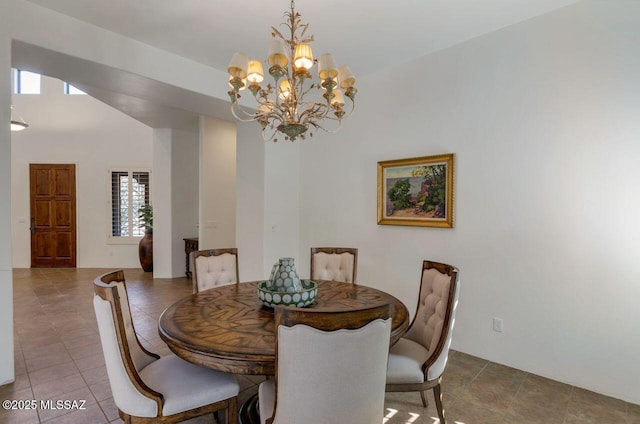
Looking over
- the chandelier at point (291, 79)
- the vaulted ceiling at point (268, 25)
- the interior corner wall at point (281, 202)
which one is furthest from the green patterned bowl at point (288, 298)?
Result: the interior corner wall at point (281, 202)

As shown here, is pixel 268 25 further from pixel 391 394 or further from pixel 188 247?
pixel 188 247

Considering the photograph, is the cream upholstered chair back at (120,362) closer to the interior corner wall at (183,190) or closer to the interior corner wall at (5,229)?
the interior corner wall at (5,229)

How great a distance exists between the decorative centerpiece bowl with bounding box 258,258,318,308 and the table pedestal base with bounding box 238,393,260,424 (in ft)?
2.34

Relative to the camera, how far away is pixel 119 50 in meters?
2.93

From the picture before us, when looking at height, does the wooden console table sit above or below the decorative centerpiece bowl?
below

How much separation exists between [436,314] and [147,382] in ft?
5.61

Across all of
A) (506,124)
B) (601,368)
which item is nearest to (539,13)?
(506,124)

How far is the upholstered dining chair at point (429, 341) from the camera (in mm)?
1828

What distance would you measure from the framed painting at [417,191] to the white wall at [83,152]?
6.40 metres

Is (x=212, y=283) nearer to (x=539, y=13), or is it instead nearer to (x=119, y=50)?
(x=119, y=50)

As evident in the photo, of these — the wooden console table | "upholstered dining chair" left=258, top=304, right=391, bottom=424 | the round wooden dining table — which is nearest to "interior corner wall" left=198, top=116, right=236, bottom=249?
the wooden console table

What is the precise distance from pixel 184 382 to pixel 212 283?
4.02 feet

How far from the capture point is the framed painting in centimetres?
316

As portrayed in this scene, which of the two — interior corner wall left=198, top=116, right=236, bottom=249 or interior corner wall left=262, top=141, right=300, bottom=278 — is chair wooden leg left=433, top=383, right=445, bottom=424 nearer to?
interior corner wall left=262, top=141, right=300, bottom=278
